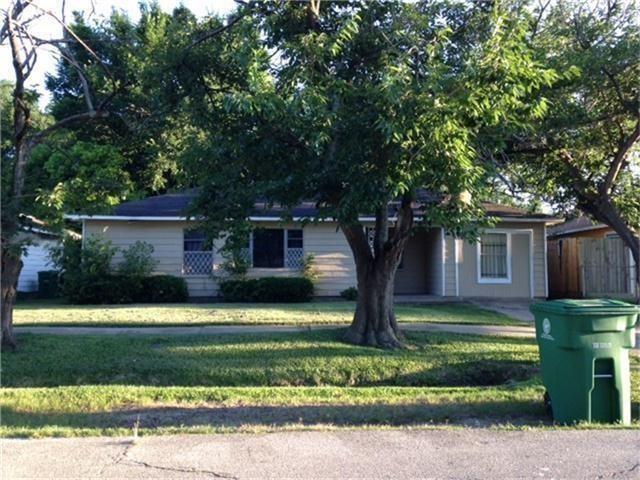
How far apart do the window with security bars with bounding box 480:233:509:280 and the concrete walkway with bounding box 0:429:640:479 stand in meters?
14.9

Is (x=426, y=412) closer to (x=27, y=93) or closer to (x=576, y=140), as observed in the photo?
(x=576, y=140)

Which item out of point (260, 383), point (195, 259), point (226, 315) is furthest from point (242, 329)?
point (195, 259)

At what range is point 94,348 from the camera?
11164mm

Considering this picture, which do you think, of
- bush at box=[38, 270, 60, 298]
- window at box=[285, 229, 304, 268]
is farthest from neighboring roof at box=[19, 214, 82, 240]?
bush at box=[38, 270, 60, 298]

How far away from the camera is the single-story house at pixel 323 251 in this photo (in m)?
20.2

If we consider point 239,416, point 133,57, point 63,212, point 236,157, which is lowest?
point 239,416

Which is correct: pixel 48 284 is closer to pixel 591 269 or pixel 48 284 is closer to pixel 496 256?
pixel 496 256

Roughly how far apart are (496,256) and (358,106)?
1335cm

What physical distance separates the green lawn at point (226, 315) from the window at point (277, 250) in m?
3.03

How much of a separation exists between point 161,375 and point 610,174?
955cm

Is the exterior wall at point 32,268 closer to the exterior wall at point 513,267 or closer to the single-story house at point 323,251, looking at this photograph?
the single-story house at point 323,251

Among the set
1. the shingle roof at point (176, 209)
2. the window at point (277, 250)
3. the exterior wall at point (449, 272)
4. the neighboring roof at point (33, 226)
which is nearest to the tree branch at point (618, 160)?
the shingle roof at point (176, 209)

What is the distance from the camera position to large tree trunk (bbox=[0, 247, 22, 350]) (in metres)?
10.8

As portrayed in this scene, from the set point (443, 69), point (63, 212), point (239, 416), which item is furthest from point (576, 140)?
point (63, 212)
